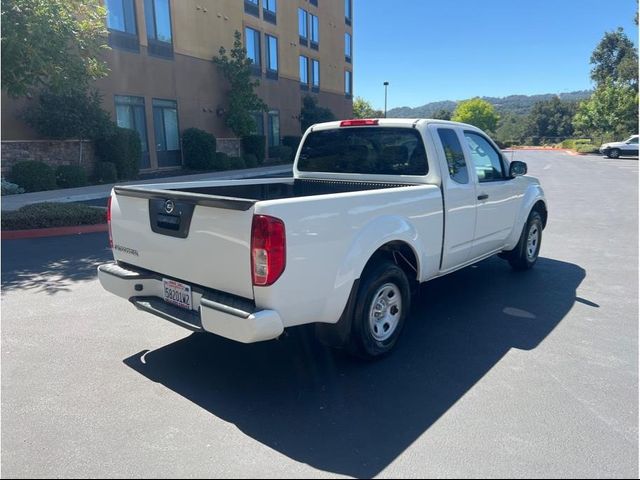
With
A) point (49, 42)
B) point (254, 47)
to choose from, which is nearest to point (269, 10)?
point (254, 47)

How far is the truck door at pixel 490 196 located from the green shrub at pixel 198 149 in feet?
56.7

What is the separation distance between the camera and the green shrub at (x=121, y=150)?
1680cm

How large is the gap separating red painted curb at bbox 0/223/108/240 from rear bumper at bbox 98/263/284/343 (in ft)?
19.1

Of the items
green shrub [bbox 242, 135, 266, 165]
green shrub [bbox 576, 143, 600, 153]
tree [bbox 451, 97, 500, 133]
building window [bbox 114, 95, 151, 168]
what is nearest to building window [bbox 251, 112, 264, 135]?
green shrub [bbox 242, 135, 266, 165]

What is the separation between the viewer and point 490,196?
528 cm

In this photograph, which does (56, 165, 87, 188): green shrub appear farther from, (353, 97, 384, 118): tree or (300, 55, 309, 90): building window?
(353, 97, 384, 118): tree

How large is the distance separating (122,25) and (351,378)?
1920cm

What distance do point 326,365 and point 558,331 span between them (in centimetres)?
232

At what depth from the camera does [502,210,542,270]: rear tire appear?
20.6ft

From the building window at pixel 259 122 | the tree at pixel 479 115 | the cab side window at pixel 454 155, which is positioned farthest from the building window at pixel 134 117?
the tree at pixel 479 115

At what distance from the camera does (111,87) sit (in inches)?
701

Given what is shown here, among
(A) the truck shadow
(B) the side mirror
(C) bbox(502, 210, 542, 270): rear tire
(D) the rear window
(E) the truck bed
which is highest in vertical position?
(D) the rear window

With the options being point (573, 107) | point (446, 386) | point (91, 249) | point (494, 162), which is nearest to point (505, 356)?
point (446, 386)

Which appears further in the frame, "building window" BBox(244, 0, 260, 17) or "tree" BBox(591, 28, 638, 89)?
"tree" BBox(591, 28, 638, 89)
